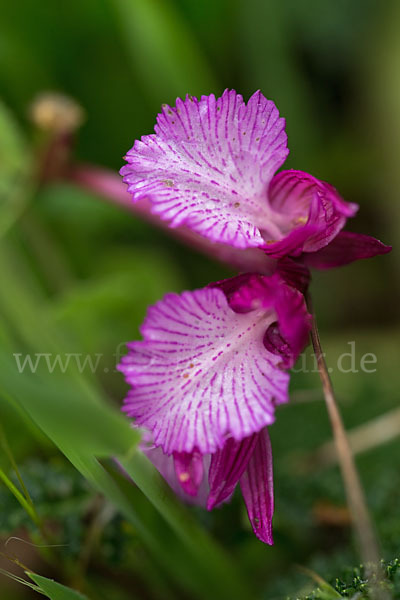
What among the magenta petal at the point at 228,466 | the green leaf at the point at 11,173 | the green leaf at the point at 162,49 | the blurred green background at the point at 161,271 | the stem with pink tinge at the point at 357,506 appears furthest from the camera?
the green leaf at the point at 162,49

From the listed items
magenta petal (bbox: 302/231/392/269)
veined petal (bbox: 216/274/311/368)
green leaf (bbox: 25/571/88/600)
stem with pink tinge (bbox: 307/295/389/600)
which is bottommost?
green leaf (bbox: 25/571/88/600)

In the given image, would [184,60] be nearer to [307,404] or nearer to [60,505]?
[307,404]

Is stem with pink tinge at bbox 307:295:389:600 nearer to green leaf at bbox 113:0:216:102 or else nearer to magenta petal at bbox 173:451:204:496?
magenta petal at bbox 173:451:204:496

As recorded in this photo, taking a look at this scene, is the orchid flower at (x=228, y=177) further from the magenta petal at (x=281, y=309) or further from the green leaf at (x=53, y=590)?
the green leaf at (x=53, y=590)

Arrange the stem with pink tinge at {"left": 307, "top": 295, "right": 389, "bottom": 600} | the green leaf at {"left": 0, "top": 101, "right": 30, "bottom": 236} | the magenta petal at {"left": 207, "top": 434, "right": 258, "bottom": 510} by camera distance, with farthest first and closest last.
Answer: the green leaf at {"left": 0, "top": 101, "right": 30, "bottom": 236} → the magenta petal at {"left": 207, "top": 434, "right": 258, "bottom": 510} → the stem with pink tinge at {"left": 307, "top": 295, "right": 389, "bottom": 600}

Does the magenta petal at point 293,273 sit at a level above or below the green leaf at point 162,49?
below

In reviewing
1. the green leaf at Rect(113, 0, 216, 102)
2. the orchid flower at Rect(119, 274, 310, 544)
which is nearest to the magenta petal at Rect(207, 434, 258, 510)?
the orchid flower at Rect(119, 274, 310, 544)

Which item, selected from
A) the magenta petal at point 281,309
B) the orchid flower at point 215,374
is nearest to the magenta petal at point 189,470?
the orchid flower at point 215,374
